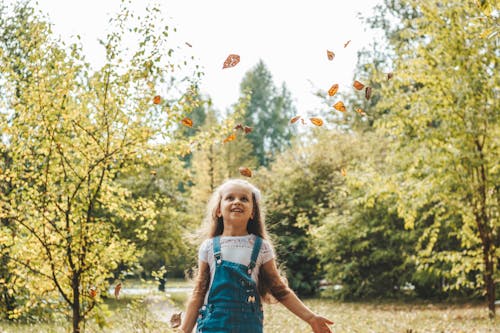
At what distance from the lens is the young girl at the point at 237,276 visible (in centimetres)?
279

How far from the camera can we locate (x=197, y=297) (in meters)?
2.96

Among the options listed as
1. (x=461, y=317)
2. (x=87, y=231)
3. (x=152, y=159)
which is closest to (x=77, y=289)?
(x=87, y=231)

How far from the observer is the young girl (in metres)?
2.79

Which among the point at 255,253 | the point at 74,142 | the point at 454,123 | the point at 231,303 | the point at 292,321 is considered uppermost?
the point at 454,123

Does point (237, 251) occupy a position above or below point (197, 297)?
above

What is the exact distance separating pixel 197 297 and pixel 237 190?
0.59m

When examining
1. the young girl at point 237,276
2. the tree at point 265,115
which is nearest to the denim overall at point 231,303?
the young girl at point 237,276

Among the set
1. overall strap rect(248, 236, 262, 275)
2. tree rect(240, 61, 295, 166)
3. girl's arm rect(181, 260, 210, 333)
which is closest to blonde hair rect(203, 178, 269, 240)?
overall strap rect(248, 236, 262, 275)

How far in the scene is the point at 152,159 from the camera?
5.55m

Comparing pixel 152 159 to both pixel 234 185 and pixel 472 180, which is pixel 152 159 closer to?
pixel 234 185

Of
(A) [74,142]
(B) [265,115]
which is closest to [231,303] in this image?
(A) [74,142]

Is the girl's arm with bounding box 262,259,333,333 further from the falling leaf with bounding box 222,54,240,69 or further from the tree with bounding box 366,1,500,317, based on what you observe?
the tree with bounding box 366,1,500,317

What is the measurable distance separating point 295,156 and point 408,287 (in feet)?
22.2

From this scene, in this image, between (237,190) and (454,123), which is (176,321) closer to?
(237,190)
